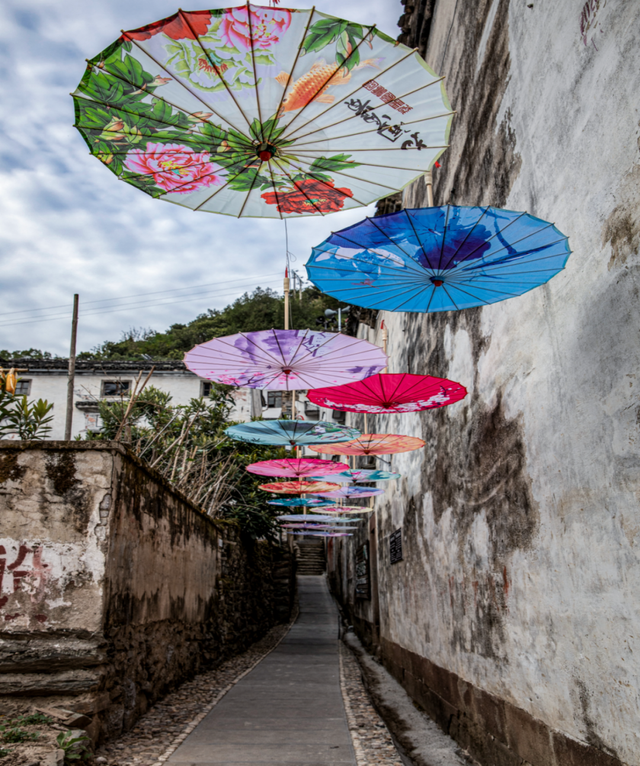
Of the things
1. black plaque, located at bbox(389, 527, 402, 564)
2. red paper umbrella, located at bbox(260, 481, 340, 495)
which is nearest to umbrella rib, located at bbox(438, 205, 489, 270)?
black plaque, located at bbox(389, 527, 402, 564)

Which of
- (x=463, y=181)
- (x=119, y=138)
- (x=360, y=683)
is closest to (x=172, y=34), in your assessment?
(x=119, y=138)

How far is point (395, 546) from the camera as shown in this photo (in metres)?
7.85

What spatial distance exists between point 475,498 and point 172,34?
3.57 m

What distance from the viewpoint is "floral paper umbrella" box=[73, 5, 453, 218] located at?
2.87 meters

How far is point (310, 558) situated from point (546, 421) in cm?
2349

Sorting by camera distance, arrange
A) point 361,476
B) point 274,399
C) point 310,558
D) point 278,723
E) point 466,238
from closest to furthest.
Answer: point 466,238, point 278,723, point 361,476, point 310,558, point 274,399

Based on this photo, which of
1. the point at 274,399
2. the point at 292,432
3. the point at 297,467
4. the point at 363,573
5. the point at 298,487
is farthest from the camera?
the point at 274,399

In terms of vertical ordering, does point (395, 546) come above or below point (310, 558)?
above

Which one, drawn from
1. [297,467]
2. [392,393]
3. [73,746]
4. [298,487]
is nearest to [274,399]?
[298,487]

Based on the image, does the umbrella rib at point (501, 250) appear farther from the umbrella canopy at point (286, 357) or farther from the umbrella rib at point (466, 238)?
the umbrella canopy at point (286, 357)

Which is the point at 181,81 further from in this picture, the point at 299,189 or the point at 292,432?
the point at 292,432

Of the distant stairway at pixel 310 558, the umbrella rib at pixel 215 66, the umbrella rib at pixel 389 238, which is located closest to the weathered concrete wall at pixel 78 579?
the umbrella rib at pixel 215 66

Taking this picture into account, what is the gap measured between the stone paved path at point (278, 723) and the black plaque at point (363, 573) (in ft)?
6.68

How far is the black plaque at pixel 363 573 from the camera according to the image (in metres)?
10.7
